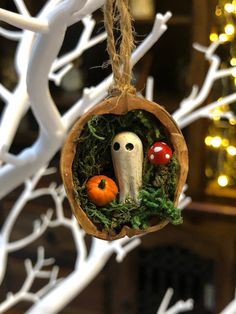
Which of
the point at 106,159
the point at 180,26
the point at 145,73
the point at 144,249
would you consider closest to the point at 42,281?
the point at 144,249

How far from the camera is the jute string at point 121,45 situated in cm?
41

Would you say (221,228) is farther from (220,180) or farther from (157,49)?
(157,49)

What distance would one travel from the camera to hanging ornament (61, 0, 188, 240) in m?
0.44

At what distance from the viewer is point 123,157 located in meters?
0.46

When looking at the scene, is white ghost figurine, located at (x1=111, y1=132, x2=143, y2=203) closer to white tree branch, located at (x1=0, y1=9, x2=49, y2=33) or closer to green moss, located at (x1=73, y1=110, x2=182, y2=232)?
green moss, located at (x1=73, y1=110, x2=182, y2=232)

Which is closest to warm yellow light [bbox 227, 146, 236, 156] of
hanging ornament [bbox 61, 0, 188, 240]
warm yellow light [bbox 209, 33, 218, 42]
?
warm yellow light [bbox 209, 33, 218, 42]

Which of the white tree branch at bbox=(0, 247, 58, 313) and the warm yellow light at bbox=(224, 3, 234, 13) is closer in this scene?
the white tree branch at bbox=(0, 247, 58, 313)

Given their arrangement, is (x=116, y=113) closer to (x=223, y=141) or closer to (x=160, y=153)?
(x=160, y=153)

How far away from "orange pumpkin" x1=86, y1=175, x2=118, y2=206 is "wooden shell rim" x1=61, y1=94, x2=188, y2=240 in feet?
0.06

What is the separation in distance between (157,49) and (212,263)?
0.69 meters

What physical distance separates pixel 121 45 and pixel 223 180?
42.3 inches

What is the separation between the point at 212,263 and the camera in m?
1.45

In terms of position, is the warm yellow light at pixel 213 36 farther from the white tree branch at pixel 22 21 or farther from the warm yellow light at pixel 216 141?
the white tree branch at pixel 22 21

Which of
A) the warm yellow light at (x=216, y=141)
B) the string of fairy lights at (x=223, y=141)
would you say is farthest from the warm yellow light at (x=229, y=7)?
the warm yellow light at (x=216, y=141)
